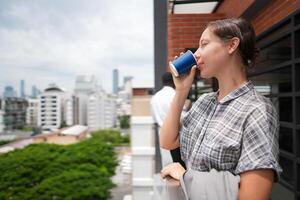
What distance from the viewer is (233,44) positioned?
75 centimetres

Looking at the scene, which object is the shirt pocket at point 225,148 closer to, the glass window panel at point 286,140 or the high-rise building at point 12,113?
the glass window panel at point 286,140

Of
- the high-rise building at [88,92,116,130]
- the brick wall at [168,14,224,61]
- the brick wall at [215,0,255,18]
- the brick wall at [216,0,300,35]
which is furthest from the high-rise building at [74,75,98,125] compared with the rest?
the brick wall at [216,0,300,35]

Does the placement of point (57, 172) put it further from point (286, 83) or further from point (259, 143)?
point (259, 143)

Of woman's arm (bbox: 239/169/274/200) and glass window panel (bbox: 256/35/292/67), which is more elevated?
glass window panel (bbox: 256/35/292/67)

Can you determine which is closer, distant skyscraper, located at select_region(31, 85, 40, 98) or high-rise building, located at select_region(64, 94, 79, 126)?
high-rise building, located at select_region(64, 94, 79, 126)

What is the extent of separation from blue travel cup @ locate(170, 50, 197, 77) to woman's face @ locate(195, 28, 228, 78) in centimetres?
2

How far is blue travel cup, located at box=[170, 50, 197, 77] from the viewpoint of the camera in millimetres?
773

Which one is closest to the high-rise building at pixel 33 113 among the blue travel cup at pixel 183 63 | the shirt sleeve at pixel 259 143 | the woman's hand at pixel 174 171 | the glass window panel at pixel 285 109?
the glass window panel at pixel 285 109

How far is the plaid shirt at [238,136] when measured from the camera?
67cm

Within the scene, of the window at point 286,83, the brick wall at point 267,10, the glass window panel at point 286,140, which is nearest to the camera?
the window at point 286,83

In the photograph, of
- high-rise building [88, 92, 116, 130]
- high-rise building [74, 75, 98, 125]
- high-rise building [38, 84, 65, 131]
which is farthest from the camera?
high-rise building [88, 92, 116, 130]

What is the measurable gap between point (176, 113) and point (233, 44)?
21 cm

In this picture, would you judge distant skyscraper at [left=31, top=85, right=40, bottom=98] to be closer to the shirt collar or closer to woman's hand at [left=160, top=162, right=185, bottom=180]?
woman's hand at [left=160, top=162, right=185, bottom=180]

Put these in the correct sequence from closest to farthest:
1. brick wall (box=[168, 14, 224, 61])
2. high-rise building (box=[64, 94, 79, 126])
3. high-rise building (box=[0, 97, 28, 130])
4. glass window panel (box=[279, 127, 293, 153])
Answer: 1. glass window panel (box=[279, 127, 293, 153])
2. brick wall (box=[168, 14, 224, 61])
3. high-rise building (box=[0, 97, 28, 130])
4. high-rise building (box=[64, 94, 79, 126])
